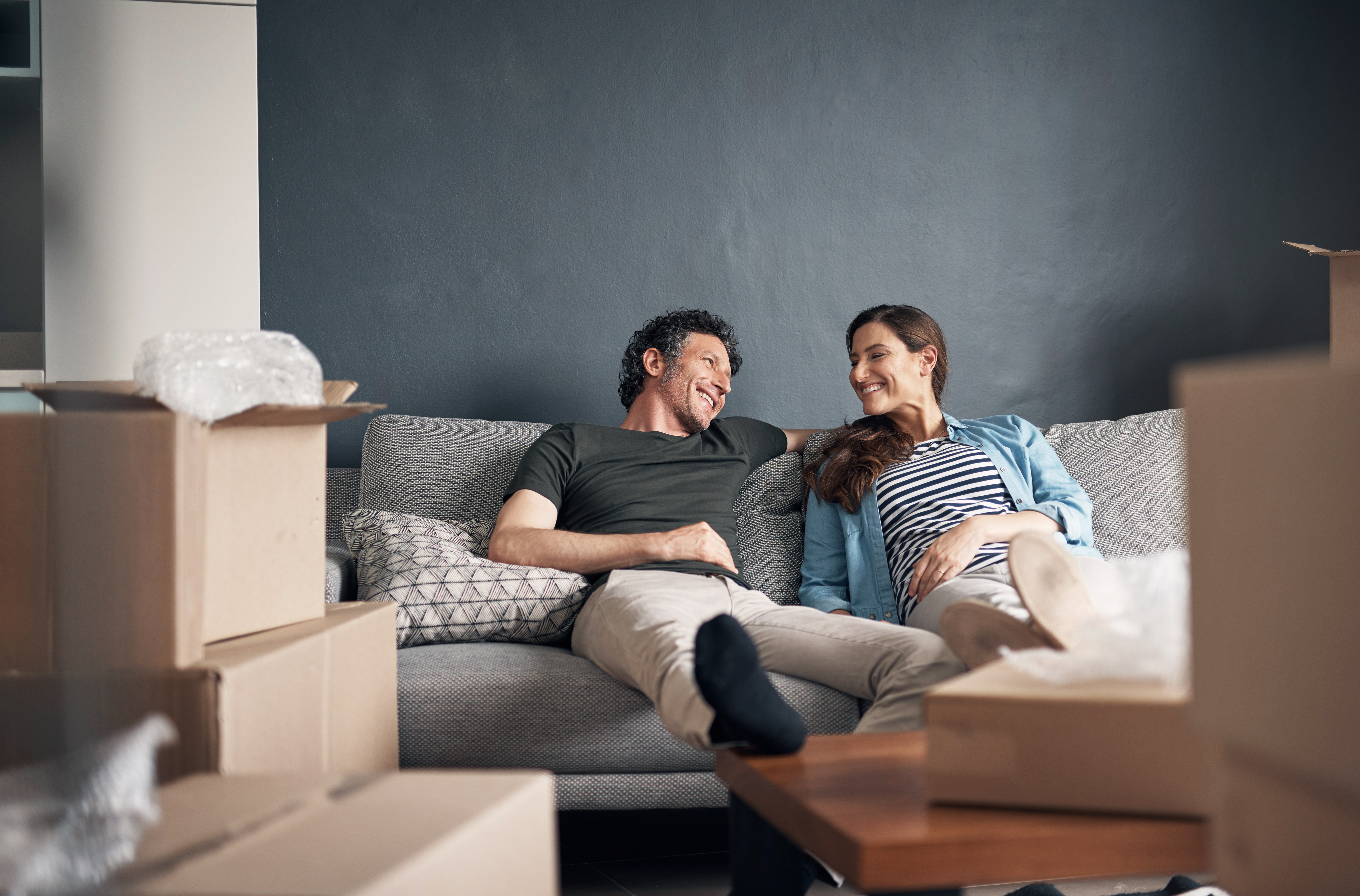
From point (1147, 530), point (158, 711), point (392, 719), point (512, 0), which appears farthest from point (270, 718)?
point (512, 0)

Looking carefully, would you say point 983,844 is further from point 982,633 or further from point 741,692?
point 982,633

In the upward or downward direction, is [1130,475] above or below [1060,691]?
above

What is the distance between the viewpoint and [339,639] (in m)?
1.17

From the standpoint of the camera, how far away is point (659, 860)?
187 centimetres

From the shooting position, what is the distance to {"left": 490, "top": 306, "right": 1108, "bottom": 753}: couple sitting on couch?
1477 mm

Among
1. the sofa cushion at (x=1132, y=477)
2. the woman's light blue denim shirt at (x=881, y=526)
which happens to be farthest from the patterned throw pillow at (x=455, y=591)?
the sofa cushion at (x=1132, y=477)

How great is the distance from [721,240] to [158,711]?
1.99m

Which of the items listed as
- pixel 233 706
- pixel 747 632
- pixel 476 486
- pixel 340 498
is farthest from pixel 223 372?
pixel 340 498

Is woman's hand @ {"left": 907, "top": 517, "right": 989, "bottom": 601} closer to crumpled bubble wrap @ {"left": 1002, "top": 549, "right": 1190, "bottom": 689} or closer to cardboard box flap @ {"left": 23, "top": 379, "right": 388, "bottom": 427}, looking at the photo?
crumpled bubble wrap @ {"left": 1002, "top": 549, "right": 1190, "bottom": 689}

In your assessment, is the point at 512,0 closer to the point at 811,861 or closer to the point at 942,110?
the point at 942,110

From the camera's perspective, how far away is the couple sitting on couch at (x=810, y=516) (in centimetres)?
148

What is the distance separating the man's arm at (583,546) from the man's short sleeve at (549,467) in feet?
0.18

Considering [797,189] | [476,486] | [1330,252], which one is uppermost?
[797,189]

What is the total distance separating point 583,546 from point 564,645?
196mm
